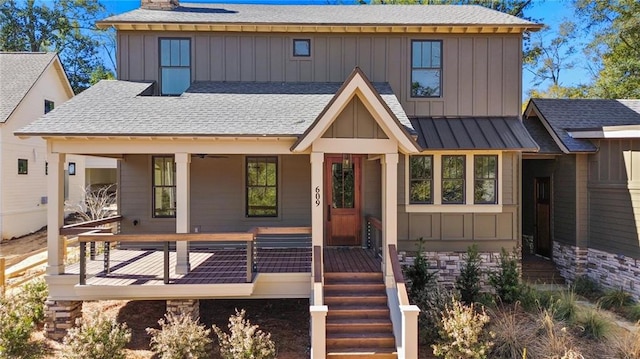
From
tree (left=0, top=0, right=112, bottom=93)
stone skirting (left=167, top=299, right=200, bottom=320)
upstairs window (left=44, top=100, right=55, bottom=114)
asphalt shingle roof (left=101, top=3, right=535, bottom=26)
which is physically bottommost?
stone skirting (left=167, top=299, right=200, bottom=320)

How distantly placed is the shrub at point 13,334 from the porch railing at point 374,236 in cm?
720

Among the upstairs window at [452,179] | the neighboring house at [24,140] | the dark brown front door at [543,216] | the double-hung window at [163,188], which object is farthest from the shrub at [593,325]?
the neighboring house at [24,140]

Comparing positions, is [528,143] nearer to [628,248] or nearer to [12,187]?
[628,248]

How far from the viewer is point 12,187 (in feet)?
54.6

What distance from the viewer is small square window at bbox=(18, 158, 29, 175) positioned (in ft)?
56.8

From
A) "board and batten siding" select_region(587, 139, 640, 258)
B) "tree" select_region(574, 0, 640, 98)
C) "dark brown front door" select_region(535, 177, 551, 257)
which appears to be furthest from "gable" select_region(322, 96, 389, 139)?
"tree" select_region(574, 0, 640, 98)

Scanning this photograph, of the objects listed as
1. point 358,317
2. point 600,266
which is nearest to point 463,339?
point 358,317

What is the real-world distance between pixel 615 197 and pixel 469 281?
5018mm

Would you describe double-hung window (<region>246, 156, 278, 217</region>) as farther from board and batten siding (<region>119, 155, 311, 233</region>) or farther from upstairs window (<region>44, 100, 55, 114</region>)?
upstairs window (<region>44, 100, 55, 114</region>)

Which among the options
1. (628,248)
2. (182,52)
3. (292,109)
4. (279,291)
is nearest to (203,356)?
(279,291)

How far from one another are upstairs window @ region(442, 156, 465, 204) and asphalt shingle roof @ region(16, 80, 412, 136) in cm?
223

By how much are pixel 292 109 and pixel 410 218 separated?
4.23 metres

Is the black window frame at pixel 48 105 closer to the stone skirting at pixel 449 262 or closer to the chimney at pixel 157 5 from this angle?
the chimney at pixel 157 5

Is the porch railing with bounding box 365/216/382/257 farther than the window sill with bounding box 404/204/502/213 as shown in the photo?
No
